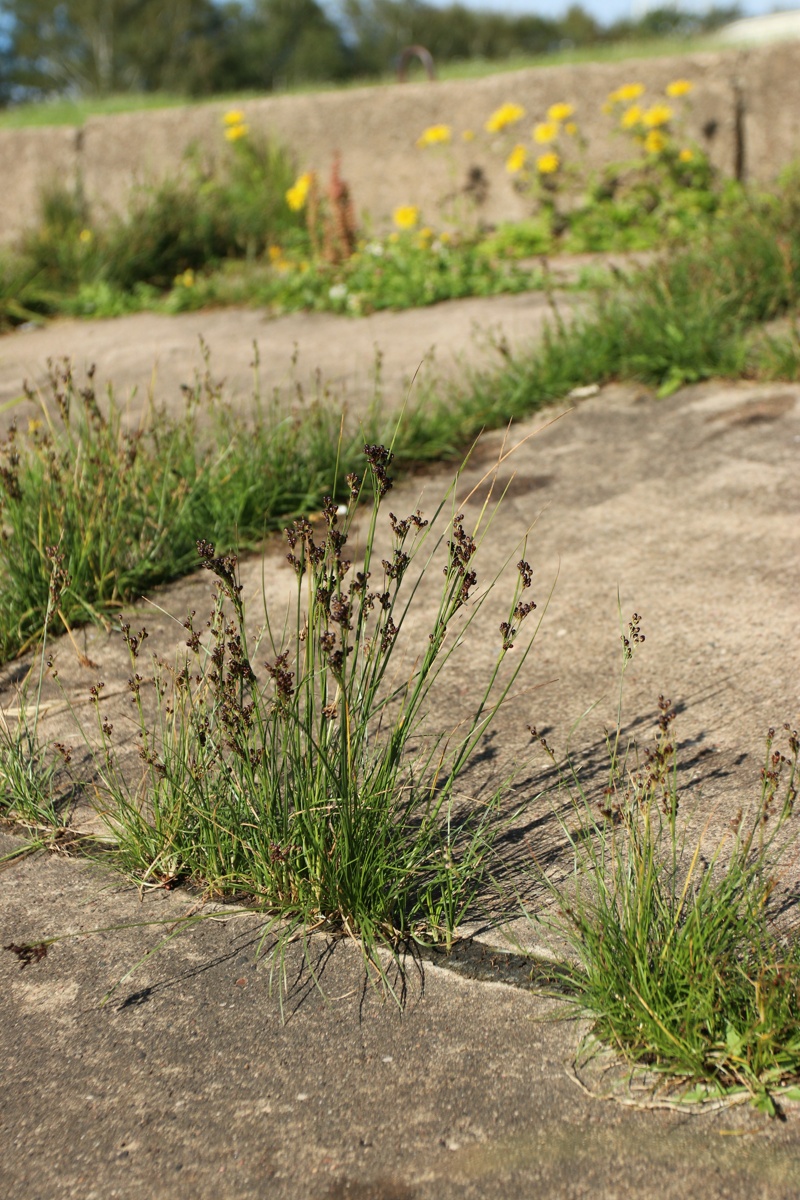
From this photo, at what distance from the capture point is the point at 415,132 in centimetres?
772

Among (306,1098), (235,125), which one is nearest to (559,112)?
(235,125)

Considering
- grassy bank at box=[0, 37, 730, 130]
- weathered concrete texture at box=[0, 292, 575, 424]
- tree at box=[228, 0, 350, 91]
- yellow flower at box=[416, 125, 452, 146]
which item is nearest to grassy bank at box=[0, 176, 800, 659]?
weathered concrete texture at box=[0, 292, 575, 424]

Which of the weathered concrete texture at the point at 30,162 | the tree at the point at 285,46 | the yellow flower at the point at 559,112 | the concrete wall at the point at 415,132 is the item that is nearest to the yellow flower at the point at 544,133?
the yellow flower at the point at 559,112

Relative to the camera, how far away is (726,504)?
3.75 metres

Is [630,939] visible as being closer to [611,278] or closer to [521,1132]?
[521,1132]

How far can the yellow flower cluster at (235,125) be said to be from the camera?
7.77 m

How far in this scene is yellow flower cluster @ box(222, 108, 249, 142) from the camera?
7766 mm

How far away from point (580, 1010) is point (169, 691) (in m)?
1.35

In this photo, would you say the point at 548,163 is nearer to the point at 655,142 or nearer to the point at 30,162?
the point at 655,142

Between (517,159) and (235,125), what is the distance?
2063 millimetres

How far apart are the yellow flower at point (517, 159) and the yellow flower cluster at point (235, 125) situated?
1.78 metres

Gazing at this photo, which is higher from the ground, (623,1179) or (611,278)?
(611,278)

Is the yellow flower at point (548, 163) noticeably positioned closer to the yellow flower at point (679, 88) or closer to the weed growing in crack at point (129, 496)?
the yellow flower at point (679, 88)

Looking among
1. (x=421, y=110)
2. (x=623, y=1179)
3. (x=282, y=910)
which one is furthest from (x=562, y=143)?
(x=623, y=1179)
